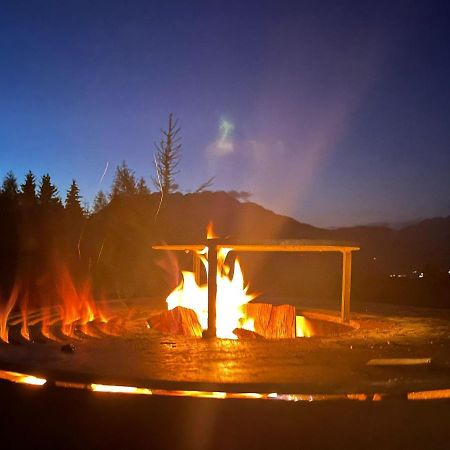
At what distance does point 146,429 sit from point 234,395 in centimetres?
71

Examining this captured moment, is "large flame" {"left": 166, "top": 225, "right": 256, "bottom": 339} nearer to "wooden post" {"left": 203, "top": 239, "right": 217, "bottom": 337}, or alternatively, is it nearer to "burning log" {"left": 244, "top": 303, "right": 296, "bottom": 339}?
"burning log" {"left": 244, "top": 303, "right": 296, "bottom": 339}

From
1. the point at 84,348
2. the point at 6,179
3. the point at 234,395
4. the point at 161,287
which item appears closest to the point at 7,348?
the point at 84,348

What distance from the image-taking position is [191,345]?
18.7 feet

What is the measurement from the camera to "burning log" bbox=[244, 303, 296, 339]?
8164 millimetres

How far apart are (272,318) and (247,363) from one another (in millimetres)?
3502

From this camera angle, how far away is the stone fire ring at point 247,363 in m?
4.08

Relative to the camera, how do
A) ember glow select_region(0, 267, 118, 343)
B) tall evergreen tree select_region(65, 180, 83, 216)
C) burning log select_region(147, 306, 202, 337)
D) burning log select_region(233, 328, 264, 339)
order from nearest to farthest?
ember glow select_region(0, 267, 118, 343)
burning log select_region(233, 328, 264, 339)
burning log select_region(147, 306, 202, 337)
tall evergreen tree select_region(65, 180, 83, 216)

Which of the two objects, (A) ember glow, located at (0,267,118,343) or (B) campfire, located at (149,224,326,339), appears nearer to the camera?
(A) ember glow, located at (0,267,118,343)

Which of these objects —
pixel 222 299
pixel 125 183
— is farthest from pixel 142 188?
pixel 222 299

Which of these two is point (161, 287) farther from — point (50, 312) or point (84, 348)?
point (84, 348)

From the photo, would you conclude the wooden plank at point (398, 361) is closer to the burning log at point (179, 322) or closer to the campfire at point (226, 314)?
the campfire at point (226, 314)

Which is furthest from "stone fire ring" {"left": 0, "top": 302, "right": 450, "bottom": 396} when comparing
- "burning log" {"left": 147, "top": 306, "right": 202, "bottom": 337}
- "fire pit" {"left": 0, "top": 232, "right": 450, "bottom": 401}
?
"burning log" {"left": 147, "top": 306, "right": 202, "bottom": 337}

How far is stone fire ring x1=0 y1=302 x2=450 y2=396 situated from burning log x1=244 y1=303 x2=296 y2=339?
5.11 ft

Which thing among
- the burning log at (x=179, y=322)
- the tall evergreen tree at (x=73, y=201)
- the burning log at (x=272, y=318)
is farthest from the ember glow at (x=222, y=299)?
the tall evergreen tree at (x=73, y=201)
